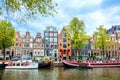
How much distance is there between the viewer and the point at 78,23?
5725cm

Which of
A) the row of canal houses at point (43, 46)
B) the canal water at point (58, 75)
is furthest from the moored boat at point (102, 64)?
the row of canal houses at point (43, 46)

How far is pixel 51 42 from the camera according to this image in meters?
77.2

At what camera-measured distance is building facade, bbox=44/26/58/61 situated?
76.7 meters

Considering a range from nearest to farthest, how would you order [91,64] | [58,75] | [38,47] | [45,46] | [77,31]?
[58,75] → [77,31] → [91,64] → [38,47] → [45,46]

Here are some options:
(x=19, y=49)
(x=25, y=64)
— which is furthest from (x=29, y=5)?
(x=19, y=49)

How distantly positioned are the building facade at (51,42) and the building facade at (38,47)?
1.35m

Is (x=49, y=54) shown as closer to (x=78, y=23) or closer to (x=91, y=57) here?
(x=91, y=57)

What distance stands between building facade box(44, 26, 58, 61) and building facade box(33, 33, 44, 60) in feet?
4.42

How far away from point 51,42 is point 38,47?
4.56 m

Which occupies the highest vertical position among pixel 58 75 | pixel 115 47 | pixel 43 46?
pixel 43 46

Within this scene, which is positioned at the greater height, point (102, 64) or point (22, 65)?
point (22, 65)

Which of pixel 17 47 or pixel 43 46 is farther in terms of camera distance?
pixel 43 46

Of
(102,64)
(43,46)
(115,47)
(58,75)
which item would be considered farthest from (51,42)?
(58,75)

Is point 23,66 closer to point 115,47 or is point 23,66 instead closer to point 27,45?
point 27,45
